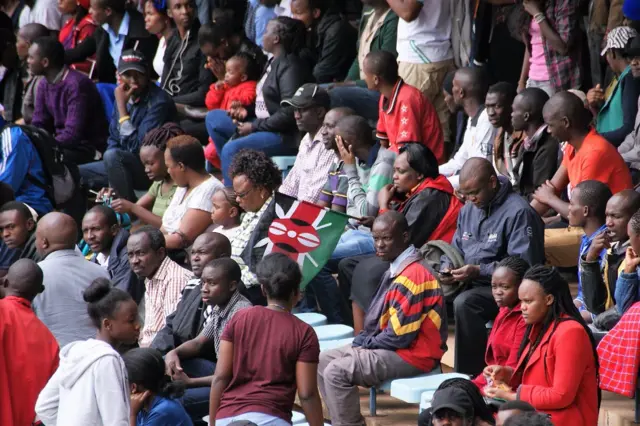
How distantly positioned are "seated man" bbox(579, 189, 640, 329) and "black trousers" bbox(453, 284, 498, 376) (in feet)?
1.73

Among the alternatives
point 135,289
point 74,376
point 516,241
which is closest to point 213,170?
point 135,289

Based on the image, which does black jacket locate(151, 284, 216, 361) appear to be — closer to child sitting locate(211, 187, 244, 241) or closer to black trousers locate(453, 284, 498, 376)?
child sitting locate(211, 187, 244, 241)

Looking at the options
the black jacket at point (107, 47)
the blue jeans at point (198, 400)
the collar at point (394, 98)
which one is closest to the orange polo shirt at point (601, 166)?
the collar at point (394, 98)

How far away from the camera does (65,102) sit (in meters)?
11.2

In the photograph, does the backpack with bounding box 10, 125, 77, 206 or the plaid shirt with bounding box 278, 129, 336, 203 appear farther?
the backpack with bounding box 10, 125, 77, 206

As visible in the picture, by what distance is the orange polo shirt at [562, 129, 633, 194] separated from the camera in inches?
299

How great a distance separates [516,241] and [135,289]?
90.4 inches

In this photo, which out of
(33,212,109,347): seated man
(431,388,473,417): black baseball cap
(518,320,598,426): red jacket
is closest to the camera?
(431,388,473,417): black baseball cap

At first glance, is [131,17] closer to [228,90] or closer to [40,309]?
[228,90]

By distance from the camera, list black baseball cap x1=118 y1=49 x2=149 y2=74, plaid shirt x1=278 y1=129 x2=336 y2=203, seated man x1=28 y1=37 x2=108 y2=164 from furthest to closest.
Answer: seated man x1=28 y1=37 x2=108 y2=164
black baseball cap x1=118 y1=49 x2=149 y2=74
plaid shirt x1=278 y1=129 x2=336 y2=203

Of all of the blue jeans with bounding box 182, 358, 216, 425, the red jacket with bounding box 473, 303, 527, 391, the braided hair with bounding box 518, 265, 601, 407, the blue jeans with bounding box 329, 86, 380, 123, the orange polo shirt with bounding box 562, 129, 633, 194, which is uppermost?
the blue jeans with bounding box 329, 86, 380, 123

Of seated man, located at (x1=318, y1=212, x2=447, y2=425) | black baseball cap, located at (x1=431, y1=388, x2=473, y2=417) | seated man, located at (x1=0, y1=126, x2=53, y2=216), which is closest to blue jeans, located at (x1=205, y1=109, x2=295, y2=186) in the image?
seated man, located at (x1=0, y1=126, x2=53, y2=216)

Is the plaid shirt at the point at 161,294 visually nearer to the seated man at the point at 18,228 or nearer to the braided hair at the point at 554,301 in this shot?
the seated man at the point at 18,228

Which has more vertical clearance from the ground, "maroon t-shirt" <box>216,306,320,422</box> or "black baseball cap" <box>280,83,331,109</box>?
"black baseball cap" <box>280,83,331,109</box>
